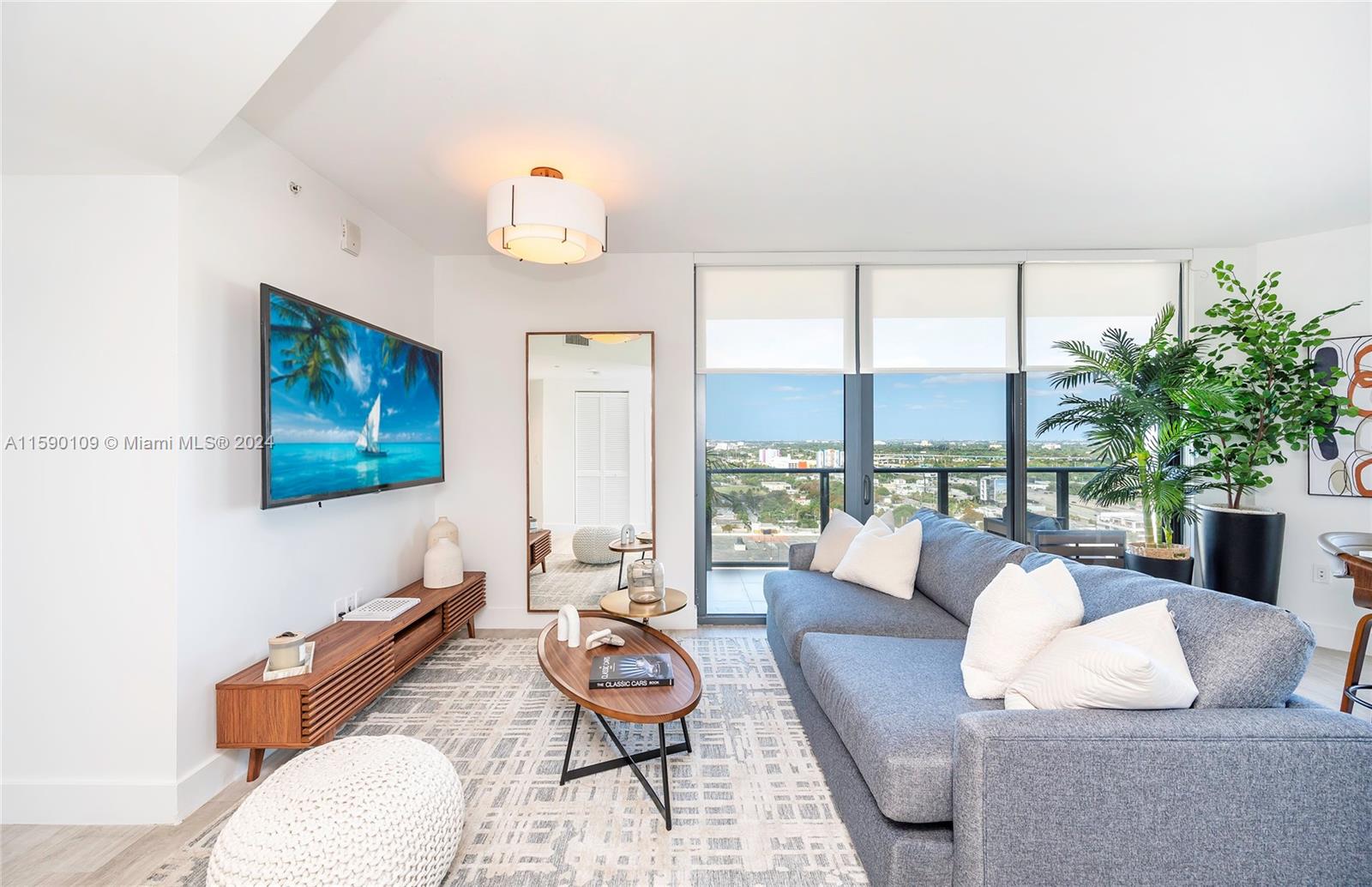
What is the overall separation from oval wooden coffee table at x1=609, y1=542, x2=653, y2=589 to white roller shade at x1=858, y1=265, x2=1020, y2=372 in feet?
6.42

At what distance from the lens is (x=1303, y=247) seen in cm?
345

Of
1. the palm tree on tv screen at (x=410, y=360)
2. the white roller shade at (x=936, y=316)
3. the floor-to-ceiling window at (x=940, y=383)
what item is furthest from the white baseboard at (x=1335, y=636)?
the palm tree on tv screen at (x=410, y=360)

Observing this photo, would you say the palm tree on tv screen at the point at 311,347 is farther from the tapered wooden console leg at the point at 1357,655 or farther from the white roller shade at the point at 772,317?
the tapered wooden console leg at the point at 1357,655

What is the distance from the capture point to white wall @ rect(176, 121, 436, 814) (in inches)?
76.1

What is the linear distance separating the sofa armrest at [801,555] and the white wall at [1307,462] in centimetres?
309

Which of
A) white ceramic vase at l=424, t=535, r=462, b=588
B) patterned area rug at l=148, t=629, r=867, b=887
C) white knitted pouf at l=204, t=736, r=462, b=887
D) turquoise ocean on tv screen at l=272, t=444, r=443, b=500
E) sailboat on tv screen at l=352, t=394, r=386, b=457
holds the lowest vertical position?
patterned area rug at l=148, t=629, r=867, b=887

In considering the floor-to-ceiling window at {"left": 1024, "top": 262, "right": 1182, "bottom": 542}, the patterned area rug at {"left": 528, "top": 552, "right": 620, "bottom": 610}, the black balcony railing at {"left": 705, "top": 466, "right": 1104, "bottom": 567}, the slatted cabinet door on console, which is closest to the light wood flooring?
the slatted cabinet door on console

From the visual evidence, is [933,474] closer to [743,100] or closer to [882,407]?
[882,407]

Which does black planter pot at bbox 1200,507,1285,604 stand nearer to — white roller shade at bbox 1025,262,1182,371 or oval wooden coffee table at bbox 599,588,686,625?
white roller shade at bbox 1025,262,1182,371

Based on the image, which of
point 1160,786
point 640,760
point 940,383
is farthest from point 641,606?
point 940,383

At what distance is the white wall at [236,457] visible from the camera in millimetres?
1934

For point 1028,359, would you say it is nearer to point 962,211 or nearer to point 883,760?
point 962,211

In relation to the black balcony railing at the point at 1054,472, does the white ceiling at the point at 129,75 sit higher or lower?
higher

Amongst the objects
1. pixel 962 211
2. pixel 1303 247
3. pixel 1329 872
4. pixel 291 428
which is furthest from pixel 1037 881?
pixel 1303 247
